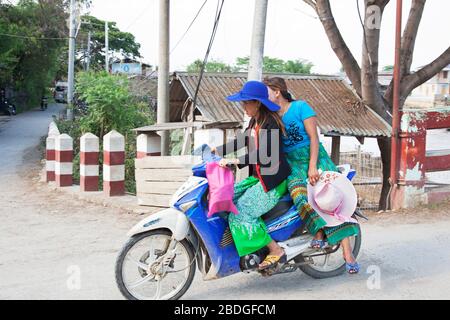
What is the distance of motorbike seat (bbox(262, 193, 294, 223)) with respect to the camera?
4.41 m

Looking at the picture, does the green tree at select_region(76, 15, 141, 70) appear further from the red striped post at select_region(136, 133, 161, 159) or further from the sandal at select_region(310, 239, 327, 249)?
the sandal at select_region(310, 239, 327, 249)

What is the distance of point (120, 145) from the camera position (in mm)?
8781

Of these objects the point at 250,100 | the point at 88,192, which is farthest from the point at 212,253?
the point at 88,192

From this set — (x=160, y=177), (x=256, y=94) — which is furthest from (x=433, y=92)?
(x=256, y=94)

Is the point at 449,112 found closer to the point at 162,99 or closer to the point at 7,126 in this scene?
the point at 162,99

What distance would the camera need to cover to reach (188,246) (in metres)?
4.31

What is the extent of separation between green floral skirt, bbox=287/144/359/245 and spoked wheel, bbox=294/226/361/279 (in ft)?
0.72

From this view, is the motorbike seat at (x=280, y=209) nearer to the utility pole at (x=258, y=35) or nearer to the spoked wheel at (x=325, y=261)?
the spoked wheel at (x=325, y=261)

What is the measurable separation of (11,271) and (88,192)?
4076mm

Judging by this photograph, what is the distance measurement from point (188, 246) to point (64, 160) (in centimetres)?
646

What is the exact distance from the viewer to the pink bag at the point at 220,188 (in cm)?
410

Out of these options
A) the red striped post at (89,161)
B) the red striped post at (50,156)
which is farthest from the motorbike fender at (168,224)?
the red striped post at (50,156)

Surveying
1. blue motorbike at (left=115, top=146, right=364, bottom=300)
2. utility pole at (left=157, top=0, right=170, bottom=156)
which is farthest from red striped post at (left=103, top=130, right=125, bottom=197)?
blue motorbike at (left=115, top=146, right=364, bottom=300)
